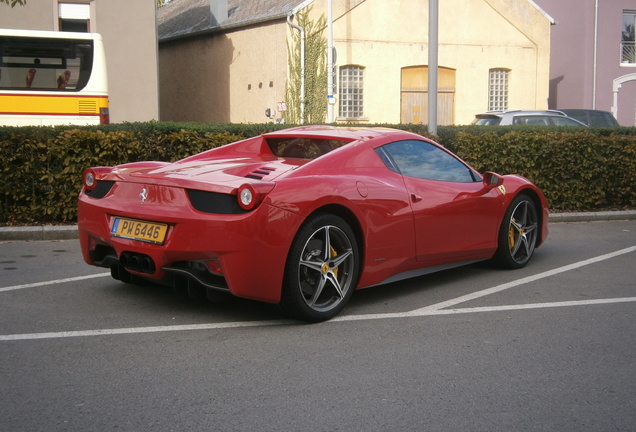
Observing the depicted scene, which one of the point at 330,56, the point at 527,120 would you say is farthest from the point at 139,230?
the point at 330,56

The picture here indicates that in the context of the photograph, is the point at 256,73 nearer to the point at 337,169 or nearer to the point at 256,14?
the point at 256,14

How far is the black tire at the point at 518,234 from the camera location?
7468 millimetres

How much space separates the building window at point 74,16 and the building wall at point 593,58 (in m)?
22.0

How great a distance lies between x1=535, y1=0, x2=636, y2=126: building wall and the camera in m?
34.4

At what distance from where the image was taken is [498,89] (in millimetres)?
31125

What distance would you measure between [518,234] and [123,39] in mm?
17215

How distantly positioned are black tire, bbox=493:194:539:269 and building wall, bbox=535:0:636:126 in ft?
94.0

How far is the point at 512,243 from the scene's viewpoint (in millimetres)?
7691

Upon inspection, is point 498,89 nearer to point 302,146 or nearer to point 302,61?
point 302,61

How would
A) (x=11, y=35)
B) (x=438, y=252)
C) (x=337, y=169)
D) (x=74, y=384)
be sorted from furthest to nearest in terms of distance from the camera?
1. (x=11, y=35)
2. (x=438, y=252)
3. (x=337, y=169)
4. (x=74, y=384)

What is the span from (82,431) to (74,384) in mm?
660

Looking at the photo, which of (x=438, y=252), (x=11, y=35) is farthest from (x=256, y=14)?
(x=438, y=252)

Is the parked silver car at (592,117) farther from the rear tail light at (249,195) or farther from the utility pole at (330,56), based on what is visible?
the rear tail light at (249,195)

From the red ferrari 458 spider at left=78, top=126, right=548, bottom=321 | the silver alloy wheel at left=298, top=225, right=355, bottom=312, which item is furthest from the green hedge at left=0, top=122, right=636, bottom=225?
the silver alloy wheel at left=298, top=225, right=355, bottom=312
